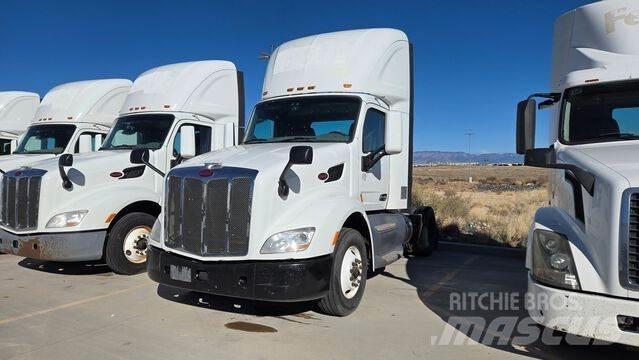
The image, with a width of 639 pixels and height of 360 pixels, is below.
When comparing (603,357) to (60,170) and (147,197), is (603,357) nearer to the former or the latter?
(147,197)

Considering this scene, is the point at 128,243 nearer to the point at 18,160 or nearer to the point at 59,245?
the point at 59,245

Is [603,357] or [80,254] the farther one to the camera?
[80,254]

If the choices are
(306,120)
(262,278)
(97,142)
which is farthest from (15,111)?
(262,278)

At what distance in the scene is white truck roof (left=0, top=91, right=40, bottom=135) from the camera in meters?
13.5

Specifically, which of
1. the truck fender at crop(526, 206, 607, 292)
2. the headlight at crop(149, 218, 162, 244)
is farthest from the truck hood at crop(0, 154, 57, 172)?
the truck fender at crop(526, 206, 607, 292)

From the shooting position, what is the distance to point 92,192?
7637 mm

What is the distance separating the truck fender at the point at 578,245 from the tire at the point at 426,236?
4527 mm

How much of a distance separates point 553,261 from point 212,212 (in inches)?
131

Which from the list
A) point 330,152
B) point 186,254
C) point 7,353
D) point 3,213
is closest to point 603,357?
point 330,152

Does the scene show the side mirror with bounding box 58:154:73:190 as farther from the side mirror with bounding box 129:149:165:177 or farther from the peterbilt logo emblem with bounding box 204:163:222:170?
the peterbilt logo emblem with bounding box 204:163:222:170

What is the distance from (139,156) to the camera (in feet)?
25.6

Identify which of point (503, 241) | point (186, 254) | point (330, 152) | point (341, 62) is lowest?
point (503, 241)

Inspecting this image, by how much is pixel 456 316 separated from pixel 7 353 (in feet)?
15.0

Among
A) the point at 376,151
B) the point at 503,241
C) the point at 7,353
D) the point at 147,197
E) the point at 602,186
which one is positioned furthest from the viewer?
the point at 503,241
